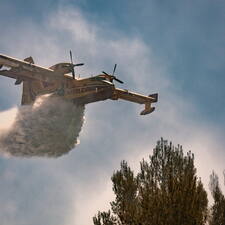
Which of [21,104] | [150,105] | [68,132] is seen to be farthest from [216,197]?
[21,104]

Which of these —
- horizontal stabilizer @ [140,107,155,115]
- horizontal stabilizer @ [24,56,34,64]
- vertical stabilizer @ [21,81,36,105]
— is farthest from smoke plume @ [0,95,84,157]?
horizontal stabilizer @ [140,107,155,115]

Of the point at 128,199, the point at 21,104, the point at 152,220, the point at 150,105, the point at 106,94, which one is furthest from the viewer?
the point at 150,105

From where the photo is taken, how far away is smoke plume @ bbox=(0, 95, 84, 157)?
34.2 m

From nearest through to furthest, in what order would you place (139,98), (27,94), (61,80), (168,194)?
(168,194)
(61,80)
(27,94)
(139,98)

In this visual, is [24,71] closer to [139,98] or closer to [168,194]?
[139,98]

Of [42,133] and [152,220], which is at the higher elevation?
[42,133]

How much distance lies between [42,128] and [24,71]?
17.2ft

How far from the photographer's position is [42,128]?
113ft

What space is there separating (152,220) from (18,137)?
20.0 meters

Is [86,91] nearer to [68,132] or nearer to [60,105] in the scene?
[60,105]

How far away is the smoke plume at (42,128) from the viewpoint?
112ft

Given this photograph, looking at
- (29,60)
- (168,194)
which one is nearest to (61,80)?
(29,60)

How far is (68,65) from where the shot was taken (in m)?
33.1

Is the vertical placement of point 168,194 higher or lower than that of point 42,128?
lower
